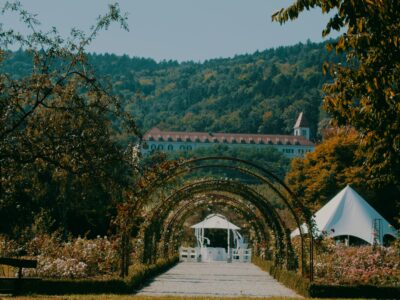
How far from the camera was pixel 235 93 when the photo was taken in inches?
5846

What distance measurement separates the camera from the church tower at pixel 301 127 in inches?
5622

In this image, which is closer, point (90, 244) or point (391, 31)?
point (391, 31)

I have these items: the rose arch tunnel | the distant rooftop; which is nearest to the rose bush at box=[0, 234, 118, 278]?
the rose arch tunnel

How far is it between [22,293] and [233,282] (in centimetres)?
669

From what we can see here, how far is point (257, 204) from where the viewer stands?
2305 cm

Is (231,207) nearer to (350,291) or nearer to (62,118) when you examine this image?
(350,291)

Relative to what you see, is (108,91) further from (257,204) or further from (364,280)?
(257,204)

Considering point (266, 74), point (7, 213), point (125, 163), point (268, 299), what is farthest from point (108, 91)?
point (266, 74)

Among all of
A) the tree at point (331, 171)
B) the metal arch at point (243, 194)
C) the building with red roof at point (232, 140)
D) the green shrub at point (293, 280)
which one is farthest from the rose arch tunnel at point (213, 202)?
the building with red roof at point (232, 140)

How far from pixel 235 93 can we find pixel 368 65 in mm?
140367

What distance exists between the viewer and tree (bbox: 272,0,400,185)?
7332 millimetres

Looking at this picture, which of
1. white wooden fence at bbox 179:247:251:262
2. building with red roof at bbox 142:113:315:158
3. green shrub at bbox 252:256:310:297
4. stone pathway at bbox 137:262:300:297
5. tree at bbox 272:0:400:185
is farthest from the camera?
building with red roof at bbox 142:113:315:158

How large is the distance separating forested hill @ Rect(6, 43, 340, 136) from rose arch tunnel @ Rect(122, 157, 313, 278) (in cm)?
10575

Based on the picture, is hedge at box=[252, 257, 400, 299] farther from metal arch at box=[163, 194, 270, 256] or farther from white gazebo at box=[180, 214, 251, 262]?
white gazebo at box=[180, 214, 251, 262]
